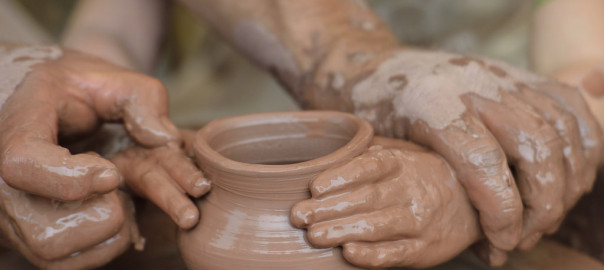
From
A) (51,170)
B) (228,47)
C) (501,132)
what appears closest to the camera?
(51,170)

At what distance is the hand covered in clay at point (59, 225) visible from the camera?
97 cm

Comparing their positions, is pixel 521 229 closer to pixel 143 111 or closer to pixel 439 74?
pixel 439 74

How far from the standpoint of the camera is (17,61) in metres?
1.24

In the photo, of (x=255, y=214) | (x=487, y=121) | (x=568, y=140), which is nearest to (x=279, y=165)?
(x=255, y=214)

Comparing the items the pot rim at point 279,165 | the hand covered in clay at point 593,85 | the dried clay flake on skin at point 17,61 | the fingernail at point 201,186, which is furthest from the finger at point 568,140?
the dried clay flake on skin at point 17,61

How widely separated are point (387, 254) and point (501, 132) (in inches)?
14.0

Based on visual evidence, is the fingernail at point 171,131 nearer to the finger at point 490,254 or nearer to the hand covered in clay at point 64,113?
the hand covered in clay at point 64,113

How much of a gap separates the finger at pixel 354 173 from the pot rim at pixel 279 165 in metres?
0.02

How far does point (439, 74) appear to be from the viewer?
1252 mm

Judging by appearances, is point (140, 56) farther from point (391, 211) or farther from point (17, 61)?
point (391, 211)

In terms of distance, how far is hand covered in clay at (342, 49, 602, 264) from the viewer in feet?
3.49

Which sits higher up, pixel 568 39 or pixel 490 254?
pixel 568 39

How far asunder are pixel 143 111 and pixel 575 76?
3.62 ft

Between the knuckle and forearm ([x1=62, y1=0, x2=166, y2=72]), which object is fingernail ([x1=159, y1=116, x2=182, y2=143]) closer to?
the knuckle
